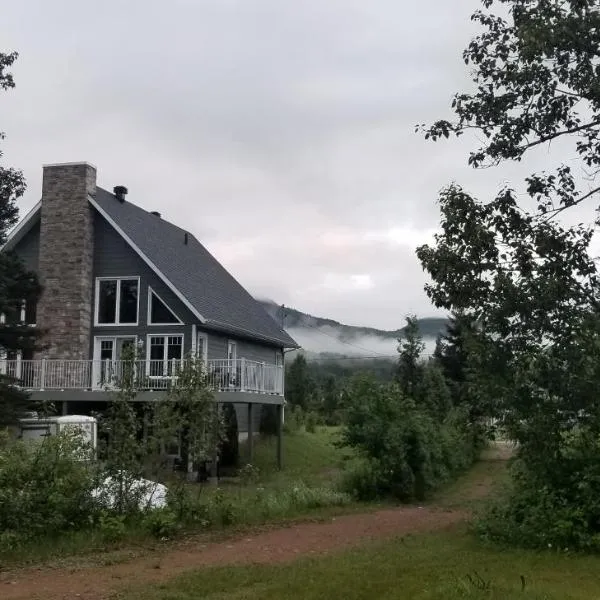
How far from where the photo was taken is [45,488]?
11070 millimetres

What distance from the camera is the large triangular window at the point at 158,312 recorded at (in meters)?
24.9

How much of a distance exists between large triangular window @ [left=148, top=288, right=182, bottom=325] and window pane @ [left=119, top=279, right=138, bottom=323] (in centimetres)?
60

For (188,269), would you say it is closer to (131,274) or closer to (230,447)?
(131,274)

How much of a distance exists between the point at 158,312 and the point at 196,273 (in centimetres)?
438

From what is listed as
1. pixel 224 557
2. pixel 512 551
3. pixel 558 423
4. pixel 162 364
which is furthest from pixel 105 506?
pixel 162 364

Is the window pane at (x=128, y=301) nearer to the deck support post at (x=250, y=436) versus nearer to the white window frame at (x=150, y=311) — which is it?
the white window frame at (x=150, y=311)

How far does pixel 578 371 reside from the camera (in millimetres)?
10500

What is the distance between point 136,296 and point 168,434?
563 inches

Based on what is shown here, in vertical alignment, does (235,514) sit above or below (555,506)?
below

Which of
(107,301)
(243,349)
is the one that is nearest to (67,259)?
(107,301)

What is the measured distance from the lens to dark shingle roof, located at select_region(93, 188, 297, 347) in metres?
25.7

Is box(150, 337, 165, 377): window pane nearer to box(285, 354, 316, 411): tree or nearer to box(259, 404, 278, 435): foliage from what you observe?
box(259, 404, 278, 435): foliage

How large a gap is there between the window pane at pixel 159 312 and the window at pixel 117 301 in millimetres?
565

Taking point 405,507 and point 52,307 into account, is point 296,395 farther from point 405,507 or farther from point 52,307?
point 405,507
